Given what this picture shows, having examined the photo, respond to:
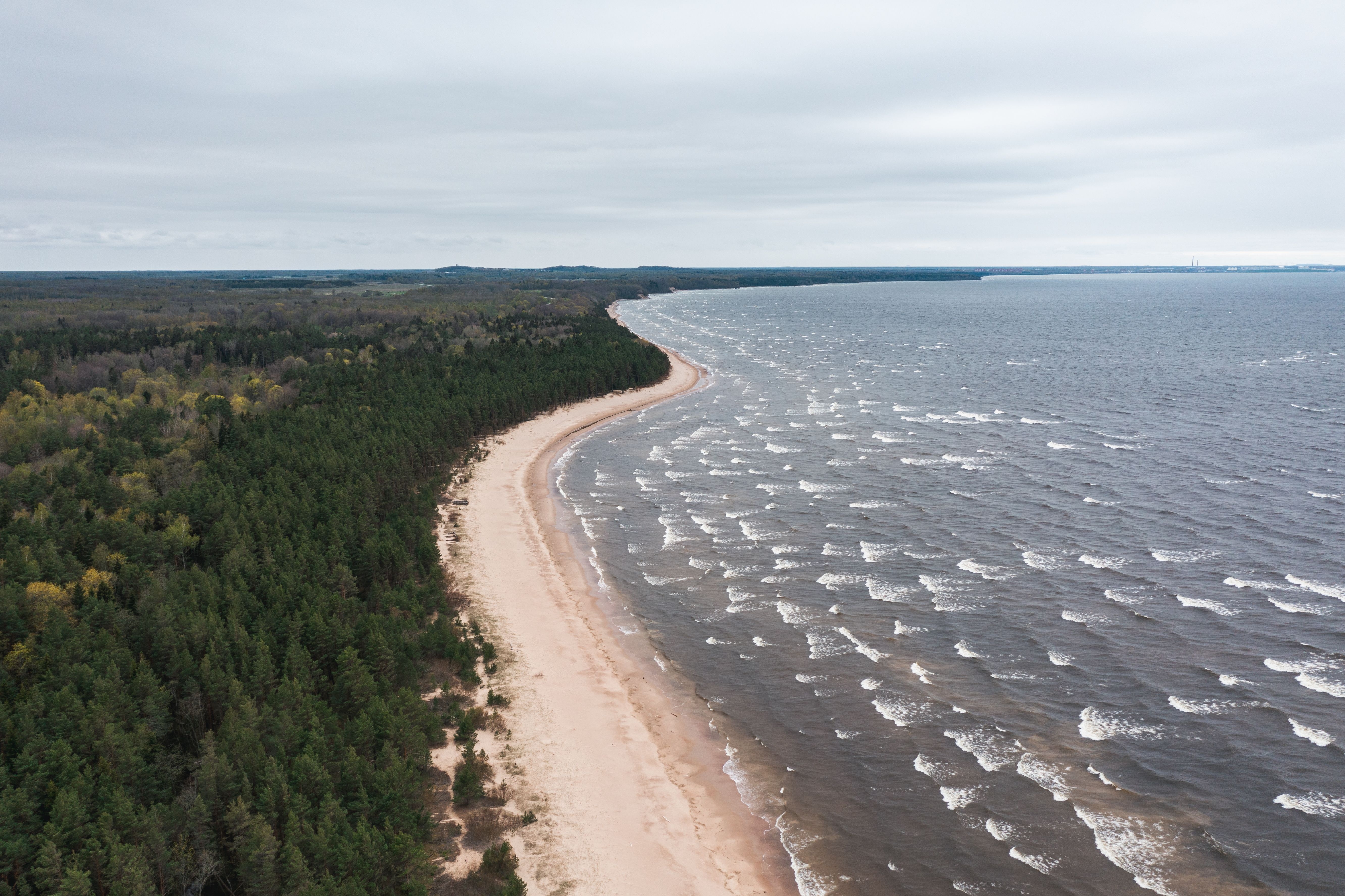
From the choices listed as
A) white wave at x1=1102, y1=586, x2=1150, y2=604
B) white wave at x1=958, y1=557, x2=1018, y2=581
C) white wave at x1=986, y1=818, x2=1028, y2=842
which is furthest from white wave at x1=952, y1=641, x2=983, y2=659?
white wave at x1=986, y1=818, x2=1028, y2=842

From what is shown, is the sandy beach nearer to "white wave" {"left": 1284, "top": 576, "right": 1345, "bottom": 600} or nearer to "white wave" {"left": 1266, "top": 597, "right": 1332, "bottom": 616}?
"white wave" {"left": 1266, "top": 597, "right": 1332, "bottom": 616}

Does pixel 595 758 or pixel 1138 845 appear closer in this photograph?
pixel 1138 845

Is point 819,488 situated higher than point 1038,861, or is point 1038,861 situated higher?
point 819,488

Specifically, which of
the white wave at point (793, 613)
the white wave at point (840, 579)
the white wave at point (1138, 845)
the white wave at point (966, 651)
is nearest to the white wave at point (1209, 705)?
the white wave at point (966, 651)

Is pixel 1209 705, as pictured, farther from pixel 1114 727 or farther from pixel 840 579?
pixel 840 579

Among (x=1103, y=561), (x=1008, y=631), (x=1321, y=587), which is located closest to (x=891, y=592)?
(x=1008, y=631)

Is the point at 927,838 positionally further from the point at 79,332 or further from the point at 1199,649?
the point at 79,332
